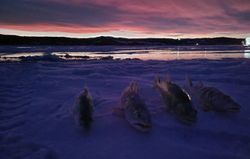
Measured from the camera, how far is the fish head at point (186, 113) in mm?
4703

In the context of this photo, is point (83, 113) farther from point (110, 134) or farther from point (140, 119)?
point (140, 119)

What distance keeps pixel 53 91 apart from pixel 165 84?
3.51 metres

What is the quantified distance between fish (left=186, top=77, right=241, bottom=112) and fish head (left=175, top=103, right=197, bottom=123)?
0.80 metres

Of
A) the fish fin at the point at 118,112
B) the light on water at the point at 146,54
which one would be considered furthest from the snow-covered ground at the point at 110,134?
the light on water at the point at 146,54

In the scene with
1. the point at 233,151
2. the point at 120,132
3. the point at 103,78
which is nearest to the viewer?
the point at 233,151

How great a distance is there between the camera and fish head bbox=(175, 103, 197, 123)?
4.70 meters

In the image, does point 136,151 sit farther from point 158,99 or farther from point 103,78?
point 103,78

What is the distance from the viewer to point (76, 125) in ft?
16.2

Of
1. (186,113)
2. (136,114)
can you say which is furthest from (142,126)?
(186,113)

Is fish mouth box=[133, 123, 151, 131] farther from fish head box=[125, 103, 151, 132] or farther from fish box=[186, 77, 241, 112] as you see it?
fish box=[186, 77, 241, 112]

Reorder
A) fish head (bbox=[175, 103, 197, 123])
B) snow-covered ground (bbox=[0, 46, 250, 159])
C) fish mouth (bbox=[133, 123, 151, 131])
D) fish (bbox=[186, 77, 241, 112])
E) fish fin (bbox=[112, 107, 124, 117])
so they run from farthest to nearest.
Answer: fish fin (bbox=[112, 107, 124, 117]), fish (bbox=[186, 77, 241, 112]), fish head (bbox=[175, 103, 197, 123]), fish mouth (bbox=[133, 123, 151, 131]), snow-covered ground (bbox=[0, 46, 250, 159])

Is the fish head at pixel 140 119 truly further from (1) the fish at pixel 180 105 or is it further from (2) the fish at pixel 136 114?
(1) the fish at pixel 180 105

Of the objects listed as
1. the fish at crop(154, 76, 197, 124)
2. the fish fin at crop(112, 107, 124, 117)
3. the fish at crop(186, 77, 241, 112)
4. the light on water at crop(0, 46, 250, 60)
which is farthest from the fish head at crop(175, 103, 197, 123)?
the light on water at crop(0, 46, 250, 60)

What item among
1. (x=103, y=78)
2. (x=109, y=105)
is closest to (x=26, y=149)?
(x=109, y=105)
